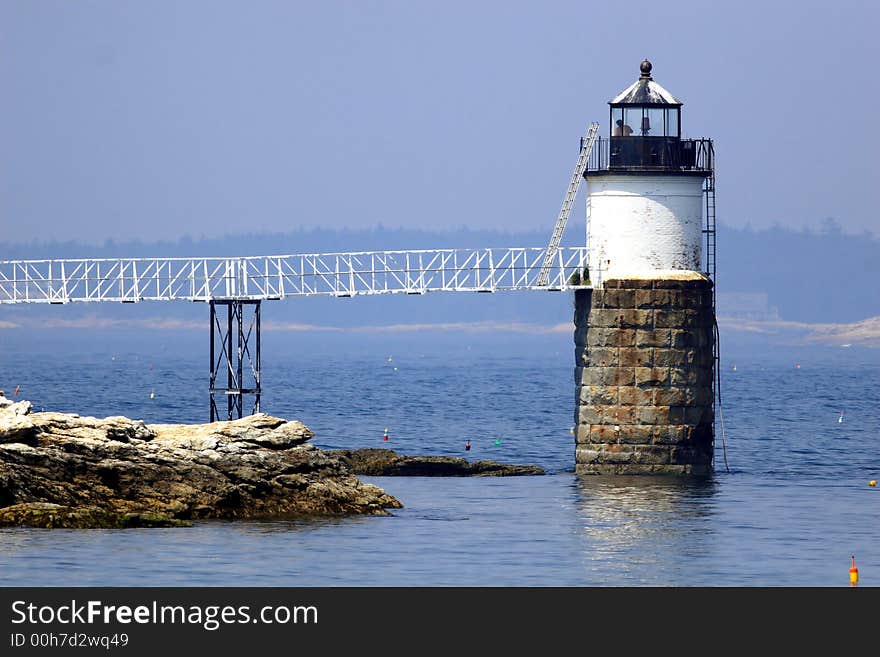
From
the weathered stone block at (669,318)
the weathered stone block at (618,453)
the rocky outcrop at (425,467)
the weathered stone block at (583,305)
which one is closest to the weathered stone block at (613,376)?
the weathered stone block at (669,318)

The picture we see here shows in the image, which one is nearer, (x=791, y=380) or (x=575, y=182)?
(x=575, y=182)

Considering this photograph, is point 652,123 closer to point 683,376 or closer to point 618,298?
point 618,298

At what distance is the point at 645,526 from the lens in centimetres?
5128

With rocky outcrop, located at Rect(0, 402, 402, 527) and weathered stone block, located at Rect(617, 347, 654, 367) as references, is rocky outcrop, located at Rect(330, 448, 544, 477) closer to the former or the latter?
weathered stone block, located at Rect(617, 347, 654, 367)

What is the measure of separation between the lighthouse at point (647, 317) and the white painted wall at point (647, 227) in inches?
1.2

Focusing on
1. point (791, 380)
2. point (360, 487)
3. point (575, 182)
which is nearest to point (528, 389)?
point (791, 380)

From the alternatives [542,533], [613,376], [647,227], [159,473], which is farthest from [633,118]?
[159,473]

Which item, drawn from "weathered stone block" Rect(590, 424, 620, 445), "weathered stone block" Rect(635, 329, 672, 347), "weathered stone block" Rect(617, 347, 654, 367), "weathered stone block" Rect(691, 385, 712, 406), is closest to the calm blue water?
"weathered stone block" Rect(590, 424, 620, 445)

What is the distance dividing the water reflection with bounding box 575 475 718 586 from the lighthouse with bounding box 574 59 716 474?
1255 millimetres

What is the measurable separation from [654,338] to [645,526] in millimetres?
10294

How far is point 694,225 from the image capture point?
61812mm
